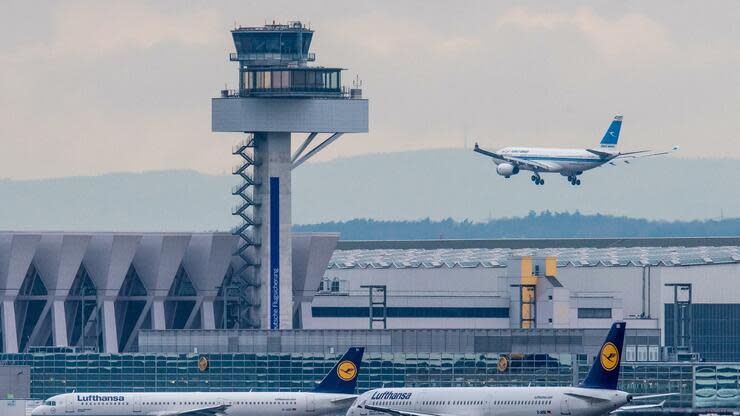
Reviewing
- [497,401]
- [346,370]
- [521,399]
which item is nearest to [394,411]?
[346,370]

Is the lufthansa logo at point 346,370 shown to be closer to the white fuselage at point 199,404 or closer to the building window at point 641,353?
the white fuselage at point 199,404

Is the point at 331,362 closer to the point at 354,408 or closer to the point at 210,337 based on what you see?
the point at 210,337

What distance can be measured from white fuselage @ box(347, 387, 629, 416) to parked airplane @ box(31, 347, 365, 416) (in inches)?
88.9

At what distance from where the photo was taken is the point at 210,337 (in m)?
186

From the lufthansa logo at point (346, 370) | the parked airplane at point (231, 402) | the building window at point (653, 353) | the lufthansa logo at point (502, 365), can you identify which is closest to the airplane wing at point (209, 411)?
the parked airplane at point (231, 402)

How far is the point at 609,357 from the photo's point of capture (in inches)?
5236

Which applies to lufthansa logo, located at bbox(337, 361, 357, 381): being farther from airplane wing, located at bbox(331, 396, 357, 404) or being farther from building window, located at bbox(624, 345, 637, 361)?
building window, located at bbox(624, 345, 637, 361)

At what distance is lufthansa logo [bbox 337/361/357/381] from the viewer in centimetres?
14100

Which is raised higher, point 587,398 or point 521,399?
point 587,398

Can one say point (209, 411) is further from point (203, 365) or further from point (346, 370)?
point (203, 365)

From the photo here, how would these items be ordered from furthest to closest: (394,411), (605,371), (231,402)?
1. (231,402)
2. (394,411)
3. (605,371)

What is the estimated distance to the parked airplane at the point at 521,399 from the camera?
131625mm

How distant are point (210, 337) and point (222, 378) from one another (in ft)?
22.1

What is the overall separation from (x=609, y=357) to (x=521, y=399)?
6.15 meters
